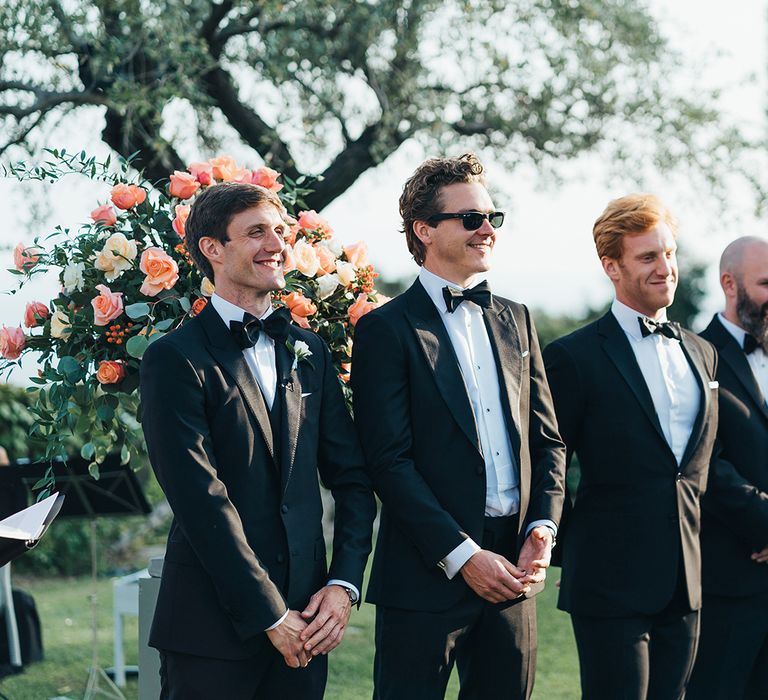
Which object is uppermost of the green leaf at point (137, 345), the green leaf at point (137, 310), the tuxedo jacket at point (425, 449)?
the green leaf at point (137, 310)

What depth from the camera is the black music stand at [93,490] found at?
6.30m

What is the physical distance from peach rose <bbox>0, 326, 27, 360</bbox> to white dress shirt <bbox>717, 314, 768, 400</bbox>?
2881 millimetres

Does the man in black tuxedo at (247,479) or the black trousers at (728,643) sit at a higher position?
the man in black tuxedo at (247,479)

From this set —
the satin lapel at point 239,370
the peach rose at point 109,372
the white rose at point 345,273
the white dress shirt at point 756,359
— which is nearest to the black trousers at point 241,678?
the satin lapel at point 239,370

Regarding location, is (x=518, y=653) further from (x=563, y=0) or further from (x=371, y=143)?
(x=563, y=0)

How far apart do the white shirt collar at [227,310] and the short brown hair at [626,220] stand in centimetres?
155

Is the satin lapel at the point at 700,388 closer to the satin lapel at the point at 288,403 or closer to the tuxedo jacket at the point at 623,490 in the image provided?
the tuxedo jacket at the point at 623,490

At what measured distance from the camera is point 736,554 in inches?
159

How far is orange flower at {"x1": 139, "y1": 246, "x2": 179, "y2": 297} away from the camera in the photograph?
3623 mm

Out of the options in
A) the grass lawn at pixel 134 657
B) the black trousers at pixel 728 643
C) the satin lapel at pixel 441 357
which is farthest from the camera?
the grass lawn at pixel 134 657

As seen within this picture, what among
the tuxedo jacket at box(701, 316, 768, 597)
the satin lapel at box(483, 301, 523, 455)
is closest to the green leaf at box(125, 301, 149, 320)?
the satin lapel at box(483, 301, 523, 455)

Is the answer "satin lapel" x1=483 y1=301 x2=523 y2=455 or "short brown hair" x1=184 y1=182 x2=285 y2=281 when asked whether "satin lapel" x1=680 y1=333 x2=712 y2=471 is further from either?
"short brown hair" x1=184 y1=182 x2=285 y2=281

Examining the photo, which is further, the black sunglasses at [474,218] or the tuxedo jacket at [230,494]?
the black sunglasses at [474,218]

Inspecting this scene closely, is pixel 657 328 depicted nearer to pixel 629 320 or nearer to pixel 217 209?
pixel 629 320
